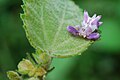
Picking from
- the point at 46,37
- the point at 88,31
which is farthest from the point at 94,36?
the point at 46,37

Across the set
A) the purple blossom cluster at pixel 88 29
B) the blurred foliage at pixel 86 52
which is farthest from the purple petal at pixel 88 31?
the blurred foliage at pixel 86 52

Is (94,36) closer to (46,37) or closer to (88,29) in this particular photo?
(88,29)

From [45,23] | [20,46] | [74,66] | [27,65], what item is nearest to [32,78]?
[27,65]

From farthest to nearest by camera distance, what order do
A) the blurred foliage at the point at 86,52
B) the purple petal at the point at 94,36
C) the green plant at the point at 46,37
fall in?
the blurred foliage at the point at 86,52
the purple petal at the point at 94,36
the green plant at the point at 46,37

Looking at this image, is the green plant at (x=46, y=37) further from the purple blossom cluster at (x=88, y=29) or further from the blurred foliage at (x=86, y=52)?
the blurred foliage at (x=86, y=52)

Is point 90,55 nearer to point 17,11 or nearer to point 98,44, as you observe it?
point 98,44

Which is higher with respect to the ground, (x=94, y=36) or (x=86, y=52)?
(x=94, y=36)
